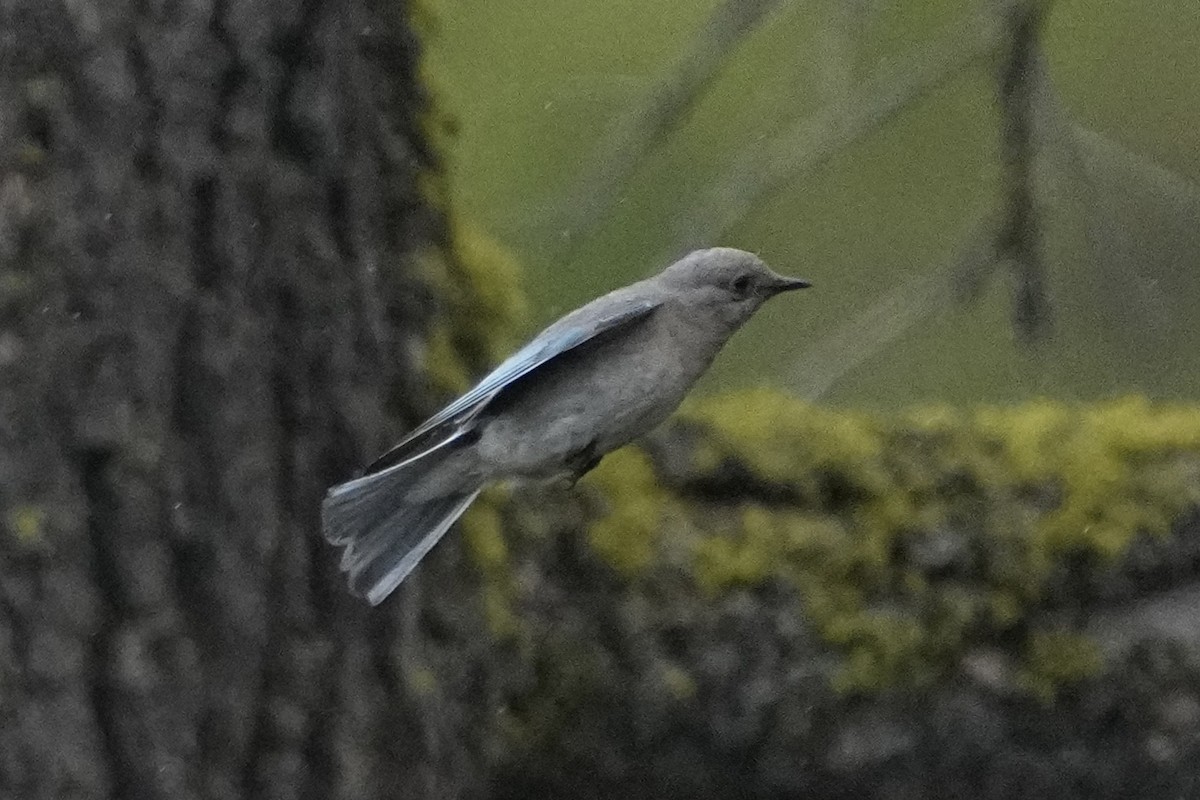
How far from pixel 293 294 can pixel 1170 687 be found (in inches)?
49.4

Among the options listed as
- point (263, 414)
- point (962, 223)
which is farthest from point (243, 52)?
point (962, 223)

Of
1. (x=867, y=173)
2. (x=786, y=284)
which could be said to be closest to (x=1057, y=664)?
(x=786, y=284)

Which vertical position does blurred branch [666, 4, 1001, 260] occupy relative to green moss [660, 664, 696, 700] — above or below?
above

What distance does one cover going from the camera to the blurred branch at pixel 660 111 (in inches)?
110

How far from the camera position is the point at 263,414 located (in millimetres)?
1882

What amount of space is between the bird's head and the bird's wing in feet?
0.22

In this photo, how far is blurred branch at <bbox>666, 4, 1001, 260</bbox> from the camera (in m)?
2.93

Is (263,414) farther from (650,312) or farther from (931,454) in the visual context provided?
(931,454)

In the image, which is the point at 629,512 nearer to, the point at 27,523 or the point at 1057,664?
the point at 1057,664

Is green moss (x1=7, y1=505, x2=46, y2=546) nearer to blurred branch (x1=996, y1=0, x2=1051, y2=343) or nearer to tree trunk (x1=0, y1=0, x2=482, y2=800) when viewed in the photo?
tree trunk (x1=0, y1=0, x2=482, y2=800)

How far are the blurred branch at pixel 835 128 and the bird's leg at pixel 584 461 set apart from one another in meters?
0.92

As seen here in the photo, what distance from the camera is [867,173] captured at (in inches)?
169

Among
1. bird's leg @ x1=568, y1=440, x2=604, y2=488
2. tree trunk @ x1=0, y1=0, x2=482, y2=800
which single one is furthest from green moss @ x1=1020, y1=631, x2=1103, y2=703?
tree trunk @ x1=0, y1=0, x2=482, y2=800

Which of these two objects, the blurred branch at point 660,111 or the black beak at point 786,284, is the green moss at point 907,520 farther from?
the blurred branch at point 660,111
